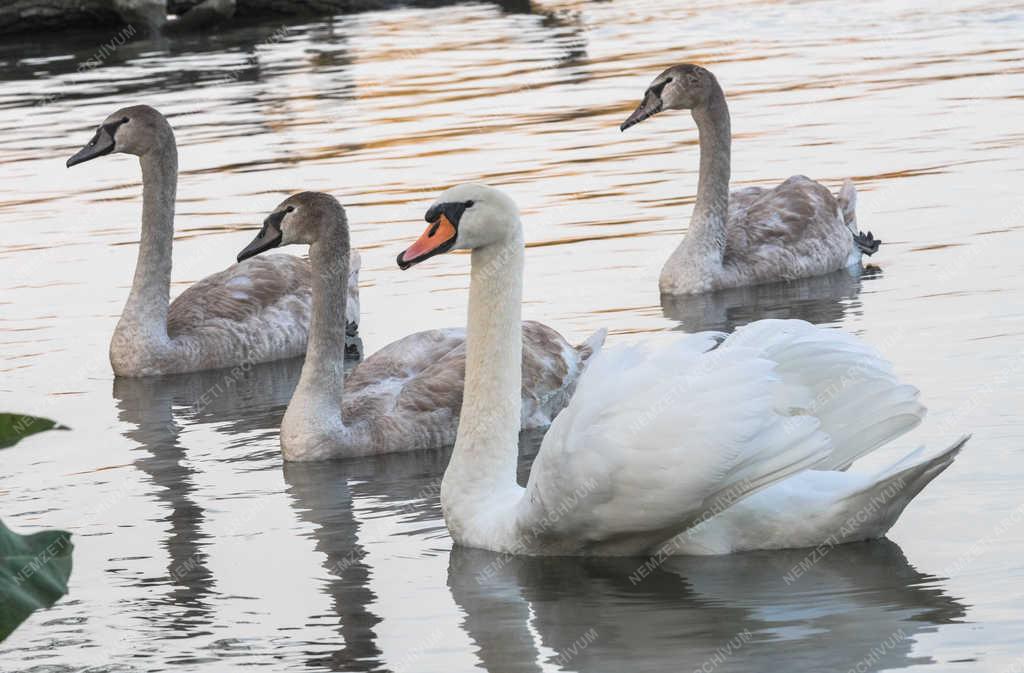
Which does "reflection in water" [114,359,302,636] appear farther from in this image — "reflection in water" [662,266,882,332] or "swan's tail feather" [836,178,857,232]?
"swan's tail feather" [836,178,857,232]

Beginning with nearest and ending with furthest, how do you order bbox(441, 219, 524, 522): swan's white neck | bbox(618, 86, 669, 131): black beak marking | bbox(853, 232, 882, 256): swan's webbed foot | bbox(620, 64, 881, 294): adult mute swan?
bbox(441, 219, 524, 522): swan's white neck → bbox(620, 64, 881, 294): adult mute swan → bbox(853, 232, 882, 256): swan's webbed foot → bbox(618, 86, 669, 131): black beak marking

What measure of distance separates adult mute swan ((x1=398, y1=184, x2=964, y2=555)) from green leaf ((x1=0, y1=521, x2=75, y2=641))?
3.90 meters

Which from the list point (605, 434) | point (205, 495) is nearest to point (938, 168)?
point (205, 495)

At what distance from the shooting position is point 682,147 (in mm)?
18328

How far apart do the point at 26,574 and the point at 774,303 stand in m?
9.94

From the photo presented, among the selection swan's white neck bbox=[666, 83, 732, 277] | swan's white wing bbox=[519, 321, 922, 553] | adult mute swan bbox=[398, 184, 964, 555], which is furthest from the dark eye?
swan's white wing bbox=[519, 321, 922, 553]

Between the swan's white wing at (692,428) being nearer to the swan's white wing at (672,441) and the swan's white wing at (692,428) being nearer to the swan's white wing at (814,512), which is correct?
the swan's white wing at (672,441)

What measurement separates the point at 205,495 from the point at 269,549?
3.31 ft

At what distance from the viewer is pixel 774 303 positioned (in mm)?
12062

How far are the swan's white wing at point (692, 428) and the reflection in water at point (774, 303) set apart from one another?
14.9 ft

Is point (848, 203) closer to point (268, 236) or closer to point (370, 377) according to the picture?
point (370, 377)

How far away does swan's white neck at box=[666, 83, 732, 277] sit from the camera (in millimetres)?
12531

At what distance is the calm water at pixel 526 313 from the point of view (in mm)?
6098

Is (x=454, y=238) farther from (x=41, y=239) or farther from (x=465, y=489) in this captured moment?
(x=41, y=239)
